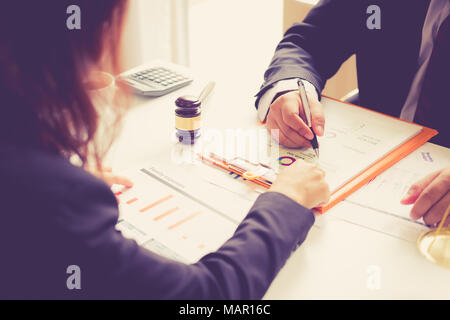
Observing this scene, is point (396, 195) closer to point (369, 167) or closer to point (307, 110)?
point (369, 167)

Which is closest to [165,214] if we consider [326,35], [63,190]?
[63,190]

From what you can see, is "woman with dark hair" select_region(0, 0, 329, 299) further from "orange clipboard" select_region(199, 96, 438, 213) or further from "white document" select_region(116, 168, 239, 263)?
"orange clipboard" select_region(199, 96, 438, 213)

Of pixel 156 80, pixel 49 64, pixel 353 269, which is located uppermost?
pixel 49 64

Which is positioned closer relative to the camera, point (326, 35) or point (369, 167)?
point (369, 167)

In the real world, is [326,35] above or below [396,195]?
above

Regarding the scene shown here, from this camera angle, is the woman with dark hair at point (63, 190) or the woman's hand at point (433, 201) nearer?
the woman with dark hair at point (63, 190)

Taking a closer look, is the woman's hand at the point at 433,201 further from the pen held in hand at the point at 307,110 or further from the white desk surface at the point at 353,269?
the pen held in hand at the point at 307,110

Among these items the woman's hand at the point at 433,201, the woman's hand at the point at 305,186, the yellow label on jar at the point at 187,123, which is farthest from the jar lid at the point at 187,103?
the woman's hand at the point at 433,201

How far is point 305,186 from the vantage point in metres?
0.76

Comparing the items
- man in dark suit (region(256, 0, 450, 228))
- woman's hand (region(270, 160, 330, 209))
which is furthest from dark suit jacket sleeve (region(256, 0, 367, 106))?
woman's hand (region(270, 160, 330, 209))

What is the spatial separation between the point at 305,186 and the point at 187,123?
33cm

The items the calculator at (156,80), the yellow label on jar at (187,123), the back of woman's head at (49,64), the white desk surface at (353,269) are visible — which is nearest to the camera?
the back of woman's head at (49,64)

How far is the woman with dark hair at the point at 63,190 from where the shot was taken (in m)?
0.52

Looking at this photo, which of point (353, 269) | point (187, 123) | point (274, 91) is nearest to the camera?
point (353, 269)
